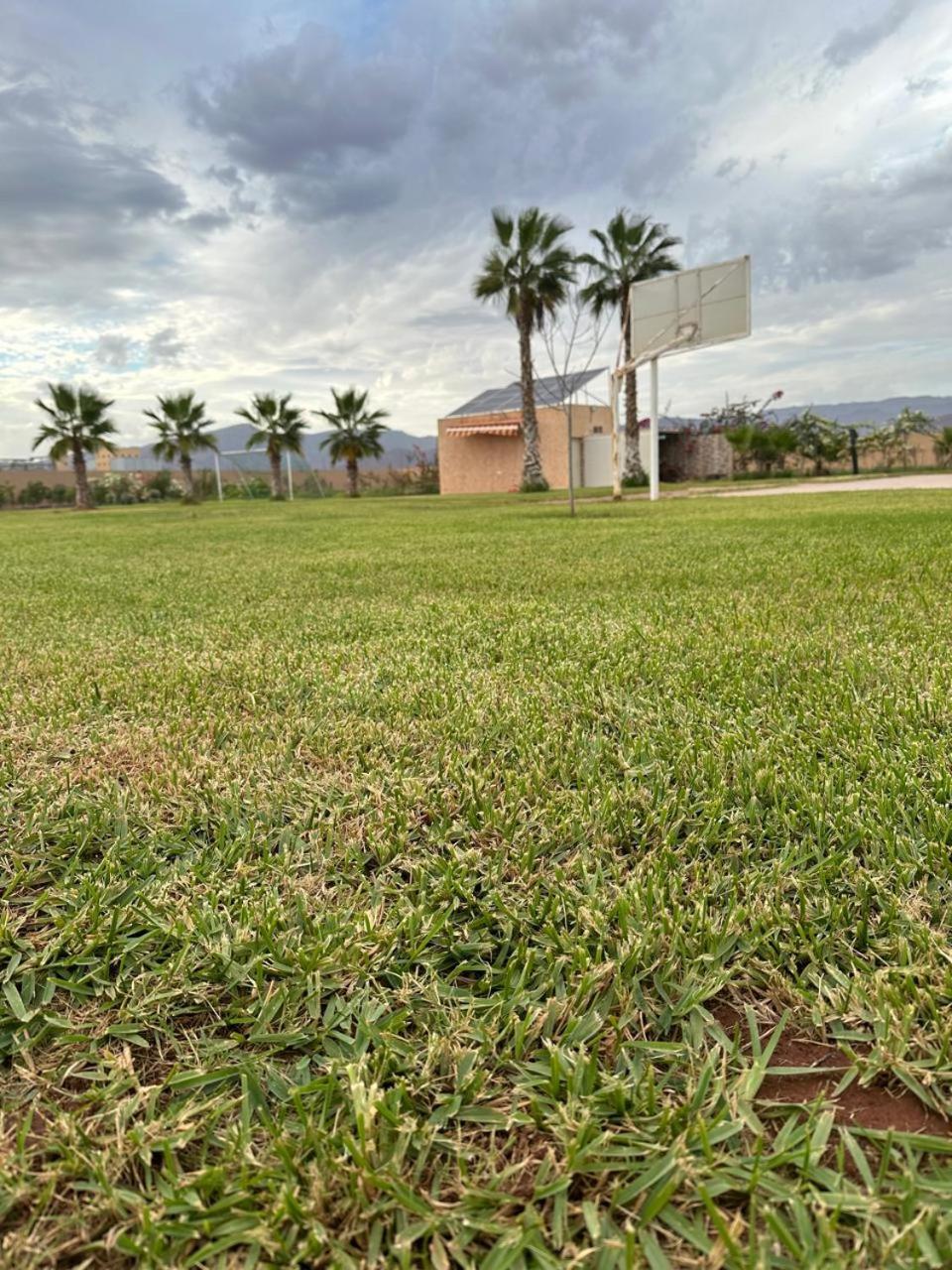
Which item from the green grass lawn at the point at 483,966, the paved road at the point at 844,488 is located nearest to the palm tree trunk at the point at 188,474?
the paved road at the point at 844,488

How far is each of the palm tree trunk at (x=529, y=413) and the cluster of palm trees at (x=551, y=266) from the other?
33 millimetres

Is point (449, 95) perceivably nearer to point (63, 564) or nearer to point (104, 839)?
point (63, 564)

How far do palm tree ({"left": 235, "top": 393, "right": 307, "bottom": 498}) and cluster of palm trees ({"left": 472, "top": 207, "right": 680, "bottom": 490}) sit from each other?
535 inches

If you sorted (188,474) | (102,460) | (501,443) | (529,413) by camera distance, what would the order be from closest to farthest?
(529,413), (188,474), (501,443), (102,460)

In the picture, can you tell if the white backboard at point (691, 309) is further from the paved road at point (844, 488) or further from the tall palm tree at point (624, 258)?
the tall palm tree at point (624, 258)

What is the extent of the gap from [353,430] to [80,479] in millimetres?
11656

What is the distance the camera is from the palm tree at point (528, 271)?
2323cm

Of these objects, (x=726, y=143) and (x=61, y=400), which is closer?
(x=726, y=143)

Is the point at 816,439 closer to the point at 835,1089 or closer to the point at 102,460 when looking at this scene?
the point at 835,1089

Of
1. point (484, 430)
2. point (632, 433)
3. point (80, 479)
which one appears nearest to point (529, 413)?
point (632, 433)

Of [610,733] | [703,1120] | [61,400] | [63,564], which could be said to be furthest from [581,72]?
[61,400]

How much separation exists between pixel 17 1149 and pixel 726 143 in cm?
1876

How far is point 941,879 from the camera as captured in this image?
1242 mm

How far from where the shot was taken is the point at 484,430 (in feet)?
109
